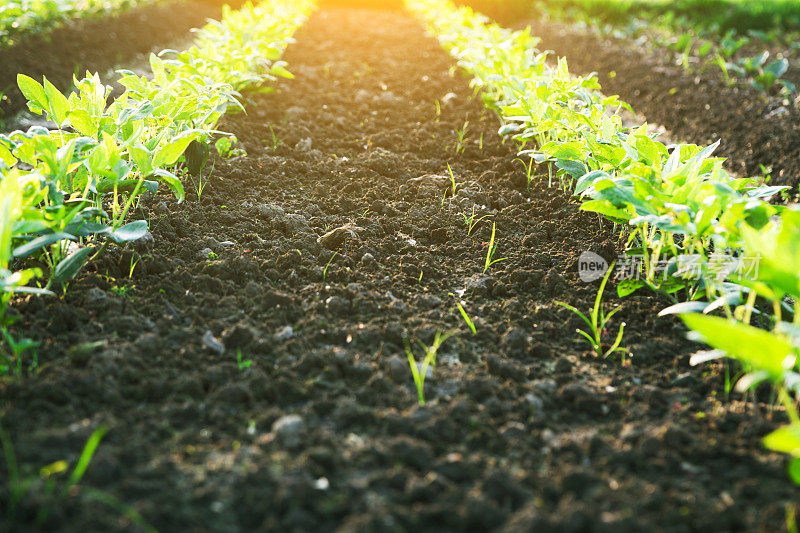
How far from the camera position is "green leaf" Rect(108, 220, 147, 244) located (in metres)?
2.01

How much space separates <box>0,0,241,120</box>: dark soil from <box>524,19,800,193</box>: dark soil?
4.69 m

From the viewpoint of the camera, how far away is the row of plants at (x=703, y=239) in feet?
4.06

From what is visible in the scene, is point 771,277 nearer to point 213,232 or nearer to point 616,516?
point 616,516

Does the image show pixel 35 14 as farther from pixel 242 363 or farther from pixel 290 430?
pixel 290 430

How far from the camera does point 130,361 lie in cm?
171

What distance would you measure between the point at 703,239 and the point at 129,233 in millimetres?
2008

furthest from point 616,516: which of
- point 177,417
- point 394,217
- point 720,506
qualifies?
point 394,217

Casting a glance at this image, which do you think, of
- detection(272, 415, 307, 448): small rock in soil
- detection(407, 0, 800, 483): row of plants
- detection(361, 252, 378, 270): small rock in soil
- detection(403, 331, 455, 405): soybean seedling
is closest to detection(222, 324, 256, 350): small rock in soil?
detection(272, 415, 307, 448): small rock in soil

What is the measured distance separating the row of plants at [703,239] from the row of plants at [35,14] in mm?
4801

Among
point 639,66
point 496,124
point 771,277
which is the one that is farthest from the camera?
point 639,66

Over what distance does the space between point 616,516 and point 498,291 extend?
3.63ft

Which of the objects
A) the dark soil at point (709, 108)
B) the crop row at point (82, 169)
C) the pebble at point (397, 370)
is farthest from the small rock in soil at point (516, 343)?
the dark soil at point (709, 108)

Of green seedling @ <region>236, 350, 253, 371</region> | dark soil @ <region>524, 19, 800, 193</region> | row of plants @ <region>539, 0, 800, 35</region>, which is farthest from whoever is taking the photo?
row of plants @ <region>539, 0, 800, 35</region>

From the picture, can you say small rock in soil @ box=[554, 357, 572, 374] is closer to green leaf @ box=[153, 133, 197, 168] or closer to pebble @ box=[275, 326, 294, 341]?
pebble @ box=[275, 326, 294, 341]
